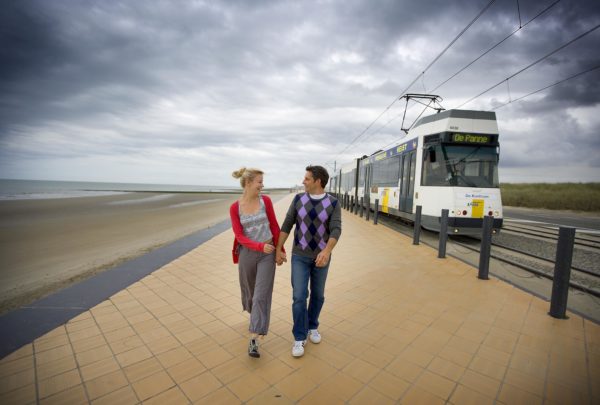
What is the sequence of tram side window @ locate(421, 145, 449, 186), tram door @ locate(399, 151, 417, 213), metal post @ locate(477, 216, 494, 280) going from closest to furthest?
metal post @ locate(477, 216, 494, 280) → tram side window @ locate(421, 145, 449, 186) → tram door @ locate(399, 151, 417, 213)

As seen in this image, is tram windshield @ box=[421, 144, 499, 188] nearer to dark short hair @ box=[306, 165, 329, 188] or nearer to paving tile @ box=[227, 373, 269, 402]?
dark short hair @ box=[306, 165, 329, 188]

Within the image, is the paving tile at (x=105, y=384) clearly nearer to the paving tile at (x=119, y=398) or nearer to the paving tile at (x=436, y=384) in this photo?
the paving tile at (x=119, y=398)

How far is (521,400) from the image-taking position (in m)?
2.15

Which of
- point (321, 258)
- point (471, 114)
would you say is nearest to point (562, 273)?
point (321, 258)

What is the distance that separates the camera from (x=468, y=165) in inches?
319

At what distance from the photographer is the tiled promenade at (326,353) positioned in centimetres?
218

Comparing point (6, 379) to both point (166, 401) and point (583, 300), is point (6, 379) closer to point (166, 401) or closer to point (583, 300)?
point (166, 401)

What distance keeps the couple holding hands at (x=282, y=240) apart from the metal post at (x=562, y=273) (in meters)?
2.92

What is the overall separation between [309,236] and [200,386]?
145 centimetres

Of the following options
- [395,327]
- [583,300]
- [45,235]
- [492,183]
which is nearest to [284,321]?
[395,327]

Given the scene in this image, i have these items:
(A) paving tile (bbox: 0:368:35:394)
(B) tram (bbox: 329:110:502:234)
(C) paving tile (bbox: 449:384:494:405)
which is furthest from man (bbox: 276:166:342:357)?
(B) tram (bbox: 329:110:502:234)

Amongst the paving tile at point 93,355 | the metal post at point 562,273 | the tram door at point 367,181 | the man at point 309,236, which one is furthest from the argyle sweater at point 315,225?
the tram door at point 367,181

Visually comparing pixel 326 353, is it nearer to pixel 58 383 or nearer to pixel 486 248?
pixel 58 383

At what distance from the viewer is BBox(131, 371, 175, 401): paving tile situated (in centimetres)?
214
